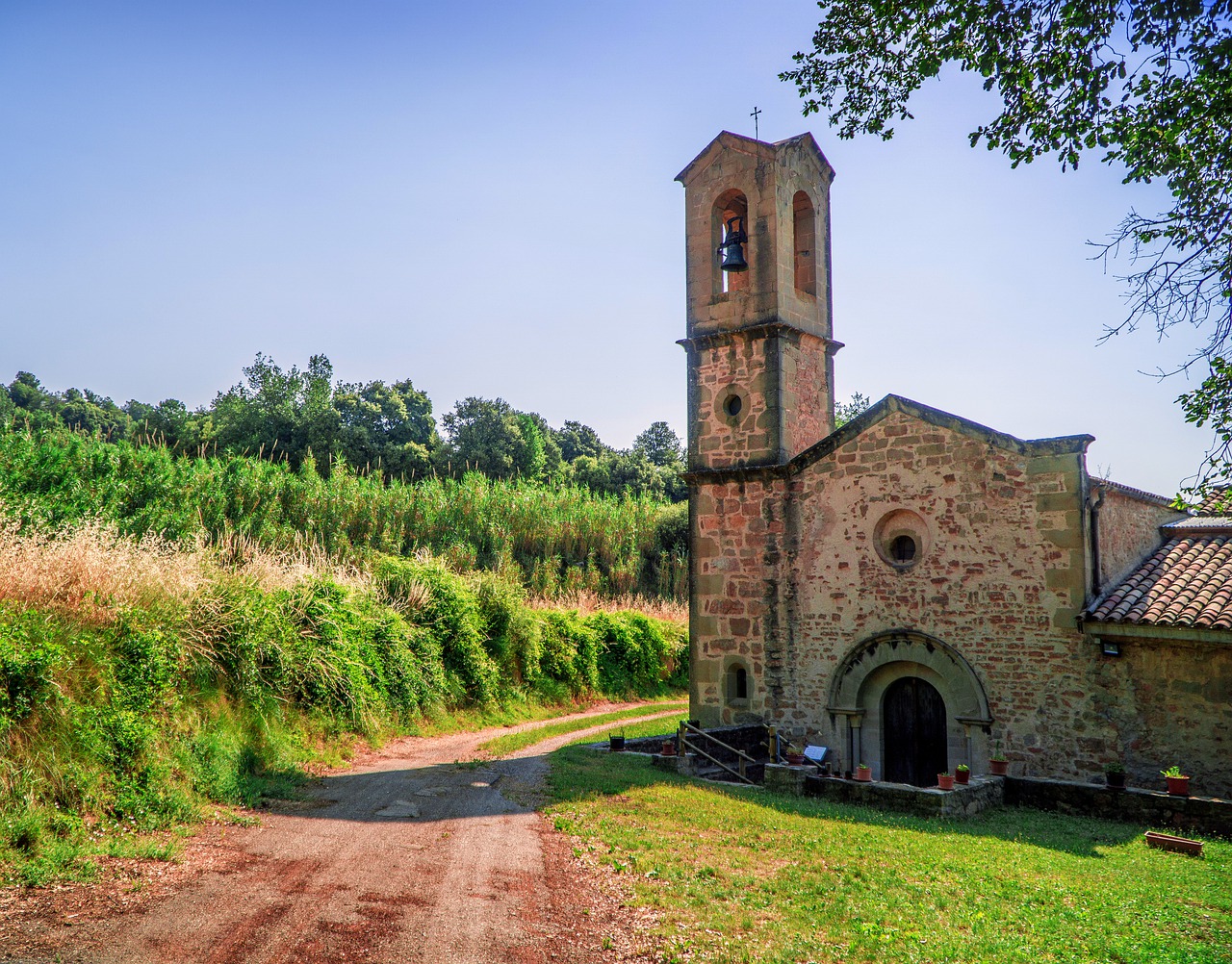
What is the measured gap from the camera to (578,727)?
746 inches

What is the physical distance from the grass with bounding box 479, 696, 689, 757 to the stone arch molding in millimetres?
5365

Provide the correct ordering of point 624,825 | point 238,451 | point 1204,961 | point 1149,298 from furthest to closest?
point 238,451 < point 624,825 < point 1149,298 < point 1204,961

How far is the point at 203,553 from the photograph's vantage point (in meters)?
12.5

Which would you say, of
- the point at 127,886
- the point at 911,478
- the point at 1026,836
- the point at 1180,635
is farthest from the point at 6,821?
the point at 1180,635

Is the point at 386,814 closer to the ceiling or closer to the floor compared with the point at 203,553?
closer to the floor

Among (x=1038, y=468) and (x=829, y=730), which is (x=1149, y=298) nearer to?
(x=1038, y=468)

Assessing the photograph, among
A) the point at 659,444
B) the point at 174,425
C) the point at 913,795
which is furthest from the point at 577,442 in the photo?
the point at 913,795

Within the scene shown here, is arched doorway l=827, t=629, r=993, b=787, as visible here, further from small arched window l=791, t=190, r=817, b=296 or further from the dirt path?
small arched window l=791, t=190, r=817, b=296

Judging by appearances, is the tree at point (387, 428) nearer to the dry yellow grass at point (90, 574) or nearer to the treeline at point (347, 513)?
the treeline at point (347, 513)

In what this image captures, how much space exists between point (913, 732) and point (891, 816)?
3169 mm

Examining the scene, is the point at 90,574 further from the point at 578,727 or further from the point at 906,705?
the point at 906,705

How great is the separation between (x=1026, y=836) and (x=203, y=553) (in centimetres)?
1181

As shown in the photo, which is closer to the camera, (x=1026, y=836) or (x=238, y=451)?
(x=1026, y=836)

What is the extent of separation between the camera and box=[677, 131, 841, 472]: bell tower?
15.6 metres
